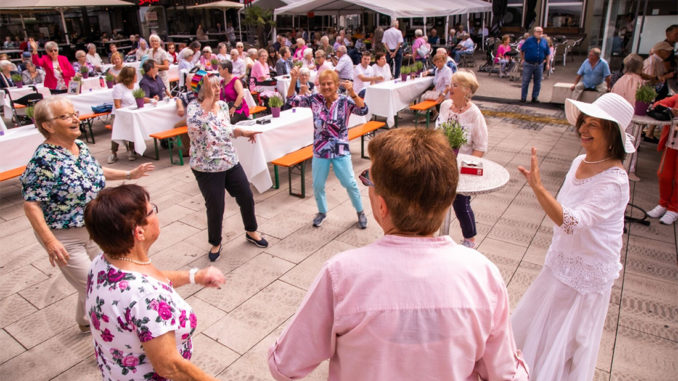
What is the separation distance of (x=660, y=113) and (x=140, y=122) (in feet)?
23.9

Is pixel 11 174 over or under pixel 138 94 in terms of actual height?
under

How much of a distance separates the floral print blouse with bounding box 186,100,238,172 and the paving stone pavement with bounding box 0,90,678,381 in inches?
39.3

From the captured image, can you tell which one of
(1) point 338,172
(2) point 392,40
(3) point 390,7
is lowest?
(1) point 338,172

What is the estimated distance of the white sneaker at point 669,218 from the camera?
15.9 ft

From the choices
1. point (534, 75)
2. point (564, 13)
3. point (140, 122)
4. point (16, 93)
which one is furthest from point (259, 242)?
point (564, 13)

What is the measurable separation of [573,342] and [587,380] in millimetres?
223

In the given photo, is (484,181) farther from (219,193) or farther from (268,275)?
(219,193)

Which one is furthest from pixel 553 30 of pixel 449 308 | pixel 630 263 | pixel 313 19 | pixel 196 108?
pixel 449 308

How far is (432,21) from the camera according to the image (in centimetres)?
2448

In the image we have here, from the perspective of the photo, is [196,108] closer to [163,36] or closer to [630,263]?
[630,263]

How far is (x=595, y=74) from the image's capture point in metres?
8.52

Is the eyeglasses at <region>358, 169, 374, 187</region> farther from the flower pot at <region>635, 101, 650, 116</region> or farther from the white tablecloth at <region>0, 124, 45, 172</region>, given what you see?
the white tablecloth at <region>0, 124, 45, 172</region>

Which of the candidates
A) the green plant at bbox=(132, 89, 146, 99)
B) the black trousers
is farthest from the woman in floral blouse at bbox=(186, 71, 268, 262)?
the green plant at bbox=(132, 89, 146, 99)

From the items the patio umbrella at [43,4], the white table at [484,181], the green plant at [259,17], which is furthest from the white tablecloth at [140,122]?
the green plant at [259,17]
